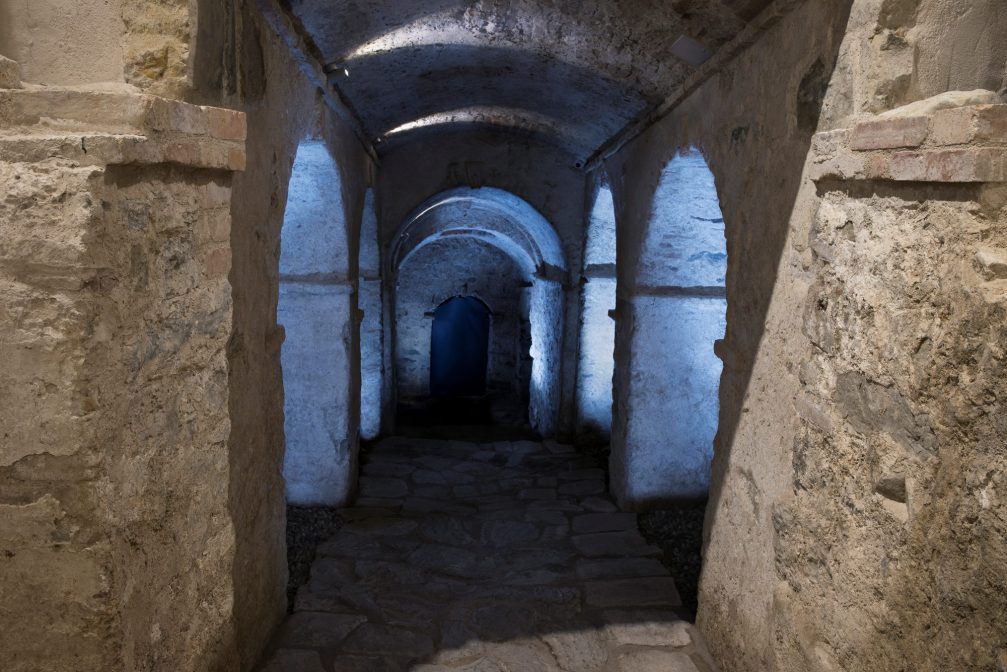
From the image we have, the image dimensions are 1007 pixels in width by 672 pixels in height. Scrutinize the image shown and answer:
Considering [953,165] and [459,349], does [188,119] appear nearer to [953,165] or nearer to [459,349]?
[953,165]

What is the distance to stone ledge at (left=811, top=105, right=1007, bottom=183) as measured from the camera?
178 cm

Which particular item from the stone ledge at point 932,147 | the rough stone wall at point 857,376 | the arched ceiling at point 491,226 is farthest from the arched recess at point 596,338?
the stone ledge at point 932,147

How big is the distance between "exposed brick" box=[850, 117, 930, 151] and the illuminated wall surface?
327cm

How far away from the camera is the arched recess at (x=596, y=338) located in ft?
27.0

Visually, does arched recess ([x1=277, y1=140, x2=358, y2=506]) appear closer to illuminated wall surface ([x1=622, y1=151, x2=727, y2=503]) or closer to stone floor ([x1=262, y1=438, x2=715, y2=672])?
stone floor ([x1=262, y1=438, x2=715, y2=672])

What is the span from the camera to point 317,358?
591 centimetres

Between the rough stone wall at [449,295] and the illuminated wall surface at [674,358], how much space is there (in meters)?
9.28

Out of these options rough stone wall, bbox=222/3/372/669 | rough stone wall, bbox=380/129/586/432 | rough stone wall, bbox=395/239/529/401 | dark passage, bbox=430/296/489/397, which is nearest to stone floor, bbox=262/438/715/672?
rough stone wall, bbox=222/3/372/669

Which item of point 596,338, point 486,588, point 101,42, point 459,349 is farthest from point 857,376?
point 459,349

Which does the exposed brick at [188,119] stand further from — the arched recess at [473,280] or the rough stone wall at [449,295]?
the rough stone wall at [449,295]

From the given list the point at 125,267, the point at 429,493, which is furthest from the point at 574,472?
the point at 125,267

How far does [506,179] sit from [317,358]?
141 inches

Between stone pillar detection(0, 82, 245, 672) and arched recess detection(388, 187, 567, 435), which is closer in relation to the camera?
stone pillar detection(0, 82, 245, 672)

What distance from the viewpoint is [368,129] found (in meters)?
6.57
